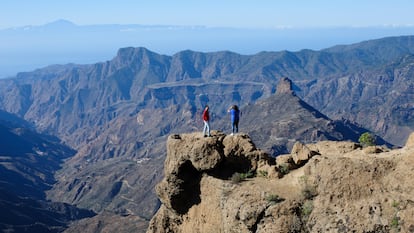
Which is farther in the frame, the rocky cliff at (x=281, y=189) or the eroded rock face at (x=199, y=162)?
the eroded rock face at (x=199, y=162)

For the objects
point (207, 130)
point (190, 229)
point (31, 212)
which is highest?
point (207, 130)

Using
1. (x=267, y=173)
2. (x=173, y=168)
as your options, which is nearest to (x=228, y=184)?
(x=267, y=173)

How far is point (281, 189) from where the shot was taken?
2159cm

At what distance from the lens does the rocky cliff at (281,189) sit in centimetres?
1803

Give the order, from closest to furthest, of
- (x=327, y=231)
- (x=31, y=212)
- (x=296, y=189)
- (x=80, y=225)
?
(x=327, y=231) < (x=296, y=189) < (x=80, y=225) < (x=31, y=212)

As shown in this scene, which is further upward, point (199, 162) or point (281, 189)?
point (199, 162)

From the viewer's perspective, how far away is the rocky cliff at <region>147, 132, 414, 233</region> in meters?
18.0

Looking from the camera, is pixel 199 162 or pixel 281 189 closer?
pixel 281 189

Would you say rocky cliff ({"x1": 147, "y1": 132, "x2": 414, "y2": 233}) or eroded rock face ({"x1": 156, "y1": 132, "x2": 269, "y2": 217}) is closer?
rocky cliff ({"x1": 147, "y1": 132, "x2": 414, "y2": 233})

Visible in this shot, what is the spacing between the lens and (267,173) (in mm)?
23797

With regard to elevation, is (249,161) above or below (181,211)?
above

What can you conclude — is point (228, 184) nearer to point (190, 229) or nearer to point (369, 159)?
point (190, 229)

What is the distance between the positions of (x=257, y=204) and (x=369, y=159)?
16.0 ft

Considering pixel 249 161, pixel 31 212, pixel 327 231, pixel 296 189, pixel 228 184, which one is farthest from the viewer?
pixel 31 212
